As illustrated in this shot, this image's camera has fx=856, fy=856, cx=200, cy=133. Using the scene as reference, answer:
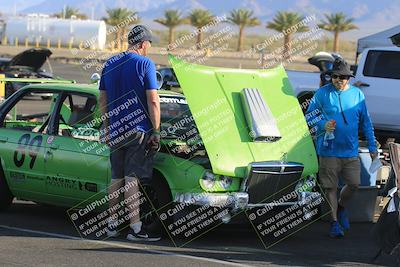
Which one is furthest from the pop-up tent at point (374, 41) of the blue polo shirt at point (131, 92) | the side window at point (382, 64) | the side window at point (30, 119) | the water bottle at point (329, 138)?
the blue polo shirt at point (131, 92)

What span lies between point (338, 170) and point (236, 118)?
1194 millimetres

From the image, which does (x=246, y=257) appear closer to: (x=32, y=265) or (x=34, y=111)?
(x=32, y=265)

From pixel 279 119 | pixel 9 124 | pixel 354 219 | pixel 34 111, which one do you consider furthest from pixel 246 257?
pixel 34 111

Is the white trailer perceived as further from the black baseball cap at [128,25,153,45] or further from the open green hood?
the black baseball cap at [128,25,153,45]

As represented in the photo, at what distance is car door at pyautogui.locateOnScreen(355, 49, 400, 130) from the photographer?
13516mm

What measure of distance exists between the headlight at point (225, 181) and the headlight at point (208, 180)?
0.27 feet

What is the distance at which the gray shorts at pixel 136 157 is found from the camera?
766 cm

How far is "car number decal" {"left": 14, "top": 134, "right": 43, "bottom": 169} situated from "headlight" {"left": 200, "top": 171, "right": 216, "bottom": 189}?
196cm

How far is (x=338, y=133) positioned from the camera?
8.27m

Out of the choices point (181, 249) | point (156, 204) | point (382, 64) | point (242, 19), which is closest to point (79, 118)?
point (156, 204)

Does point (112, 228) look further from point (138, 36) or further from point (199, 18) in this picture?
point (199, 18)

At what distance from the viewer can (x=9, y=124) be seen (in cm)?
961

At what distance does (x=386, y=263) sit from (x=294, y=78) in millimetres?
8656

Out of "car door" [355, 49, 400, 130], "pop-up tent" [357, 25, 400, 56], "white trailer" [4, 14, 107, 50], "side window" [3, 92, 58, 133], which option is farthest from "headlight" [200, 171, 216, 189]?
"white trailer" [4, 14, 107, 50]
